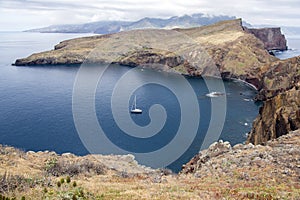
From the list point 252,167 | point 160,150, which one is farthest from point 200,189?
point 160,150

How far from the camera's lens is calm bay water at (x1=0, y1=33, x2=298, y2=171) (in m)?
76.9

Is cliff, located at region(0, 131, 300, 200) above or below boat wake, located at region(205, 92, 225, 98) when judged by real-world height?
above

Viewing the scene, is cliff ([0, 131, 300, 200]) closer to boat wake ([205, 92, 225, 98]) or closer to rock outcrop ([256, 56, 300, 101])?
rock outcrop ([256, 56, 300, 101])

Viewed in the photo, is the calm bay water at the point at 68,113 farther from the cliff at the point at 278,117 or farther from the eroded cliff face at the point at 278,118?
the eroded cliff face at the point at 278,118

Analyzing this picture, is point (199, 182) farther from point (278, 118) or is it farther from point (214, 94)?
point (214, 94)

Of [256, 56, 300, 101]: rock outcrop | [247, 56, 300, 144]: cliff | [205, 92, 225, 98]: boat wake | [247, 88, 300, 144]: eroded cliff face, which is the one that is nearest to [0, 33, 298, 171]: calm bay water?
[205, 92, 225, 98]: boat wake

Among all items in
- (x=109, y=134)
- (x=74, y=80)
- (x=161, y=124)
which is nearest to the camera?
(x=109, y=134)

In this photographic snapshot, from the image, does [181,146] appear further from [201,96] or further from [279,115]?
[201,96]

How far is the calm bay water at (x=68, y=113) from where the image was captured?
7694cm

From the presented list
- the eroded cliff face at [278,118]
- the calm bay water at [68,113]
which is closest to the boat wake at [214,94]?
the calm bay water at [68,113]

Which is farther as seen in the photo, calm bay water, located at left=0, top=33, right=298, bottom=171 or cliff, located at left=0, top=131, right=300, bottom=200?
calm bay water, located at left=0, top=33, right=298, bottom=171

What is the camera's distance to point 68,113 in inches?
4045

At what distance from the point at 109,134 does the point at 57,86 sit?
7407 centimetres

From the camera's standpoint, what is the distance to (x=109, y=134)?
82812 millimetres
